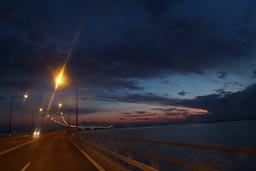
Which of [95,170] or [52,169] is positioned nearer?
[95,170]

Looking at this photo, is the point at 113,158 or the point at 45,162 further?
the point at 113,158

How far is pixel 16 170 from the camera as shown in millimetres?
12953

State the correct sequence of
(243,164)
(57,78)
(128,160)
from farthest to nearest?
1. (243,164)
2. (57,78)
3. (128,160)

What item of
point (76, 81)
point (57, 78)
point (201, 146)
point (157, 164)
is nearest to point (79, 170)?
point (157, 164)

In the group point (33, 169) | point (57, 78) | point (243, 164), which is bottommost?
point (243, 164)

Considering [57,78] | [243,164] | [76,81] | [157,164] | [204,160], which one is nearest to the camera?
[204,160]

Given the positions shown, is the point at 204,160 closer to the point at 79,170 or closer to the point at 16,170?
the point at 79,170

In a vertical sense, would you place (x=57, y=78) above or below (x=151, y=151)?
above

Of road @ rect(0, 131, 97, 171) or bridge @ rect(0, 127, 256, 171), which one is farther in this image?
road @ rect(0, 131, 97, 171)

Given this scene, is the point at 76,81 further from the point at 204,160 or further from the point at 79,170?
the point at 204,160

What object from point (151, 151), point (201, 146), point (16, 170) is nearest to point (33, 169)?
point (16, 170)

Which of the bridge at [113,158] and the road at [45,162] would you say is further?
the road at [45,162]

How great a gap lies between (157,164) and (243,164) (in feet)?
163

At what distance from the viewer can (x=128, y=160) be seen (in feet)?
42.9
